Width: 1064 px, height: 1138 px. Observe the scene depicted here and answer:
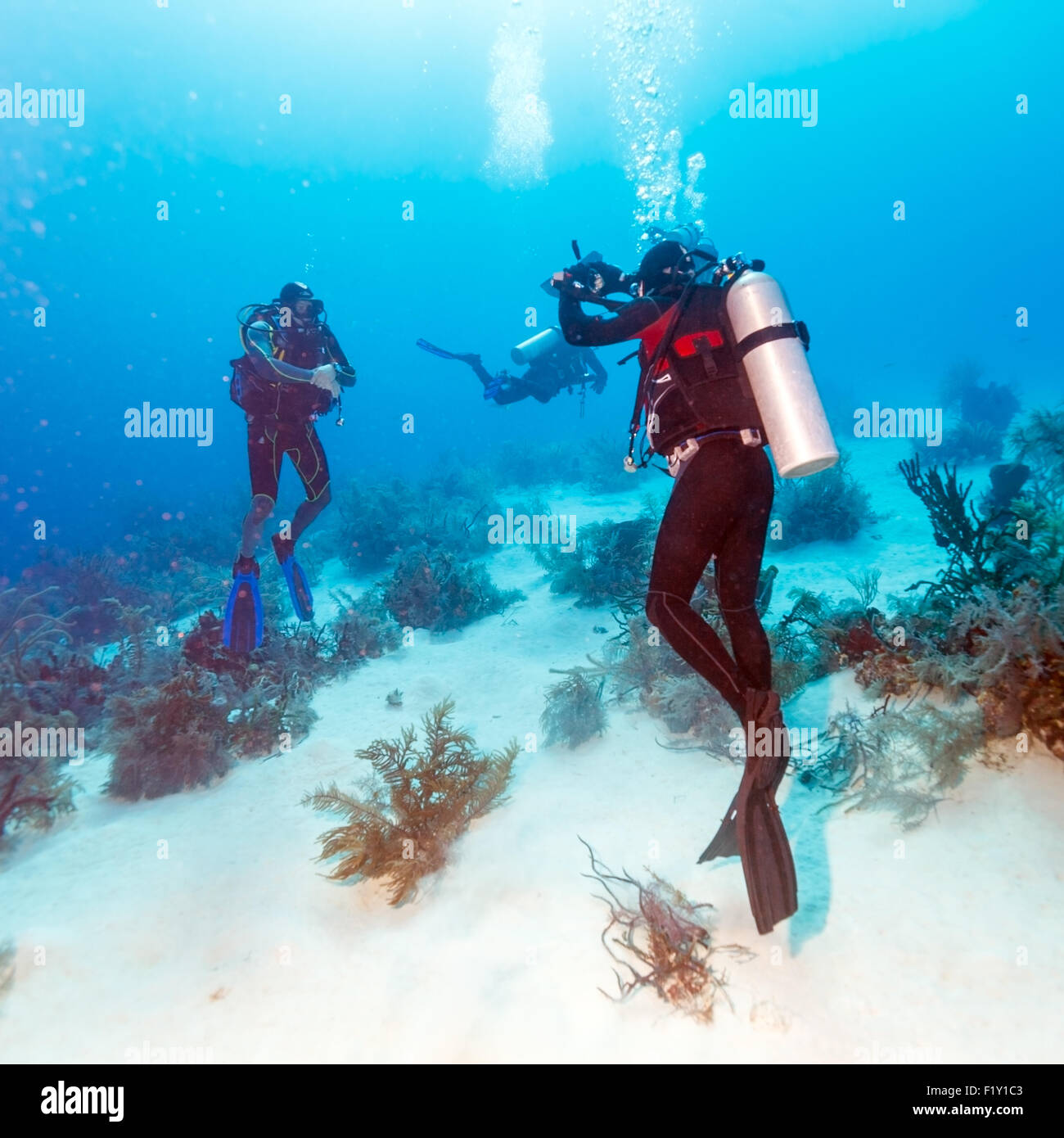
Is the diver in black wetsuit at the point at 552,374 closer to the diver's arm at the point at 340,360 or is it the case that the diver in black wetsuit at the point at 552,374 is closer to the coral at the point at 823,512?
the coral at the point at 823,512

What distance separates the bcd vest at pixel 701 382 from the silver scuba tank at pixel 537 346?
417 inches

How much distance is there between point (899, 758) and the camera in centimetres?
390

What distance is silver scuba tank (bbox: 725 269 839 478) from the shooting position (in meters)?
2.96

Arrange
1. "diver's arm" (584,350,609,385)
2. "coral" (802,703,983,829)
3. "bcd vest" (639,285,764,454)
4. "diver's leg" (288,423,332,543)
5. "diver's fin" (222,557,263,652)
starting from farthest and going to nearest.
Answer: "diver's arm" (584,350,609,385)
"diver's leg" (288,423,332,543)
"diver's fin" (222,557,263,652)
"coral" (802,703,983,829)
"bcd vest" (639,285,764,454)

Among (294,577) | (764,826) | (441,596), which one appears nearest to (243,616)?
(294,577)

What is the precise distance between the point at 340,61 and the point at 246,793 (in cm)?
8369

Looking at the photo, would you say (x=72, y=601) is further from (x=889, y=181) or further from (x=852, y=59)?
(x=889, y=181)

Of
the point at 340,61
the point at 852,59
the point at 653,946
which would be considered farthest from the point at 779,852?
the point at 852,59

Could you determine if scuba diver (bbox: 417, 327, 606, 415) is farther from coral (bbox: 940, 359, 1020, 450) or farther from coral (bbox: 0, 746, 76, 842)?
coral (bbox: 0, 746, 76, 842)

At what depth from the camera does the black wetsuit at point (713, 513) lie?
315 centimetres

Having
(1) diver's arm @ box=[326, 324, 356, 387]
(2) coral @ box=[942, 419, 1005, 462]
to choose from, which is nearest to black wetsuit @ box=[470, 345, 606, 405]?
(1) diver's arm @ box=[326, 324, 356, 387]

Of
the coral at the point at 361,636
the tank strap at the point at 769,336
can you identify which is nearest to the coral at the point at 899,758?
the tank strap at the point at 769,336

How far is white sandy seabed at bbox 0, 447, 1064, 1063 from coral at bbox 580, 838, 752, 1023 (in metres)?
0.07
